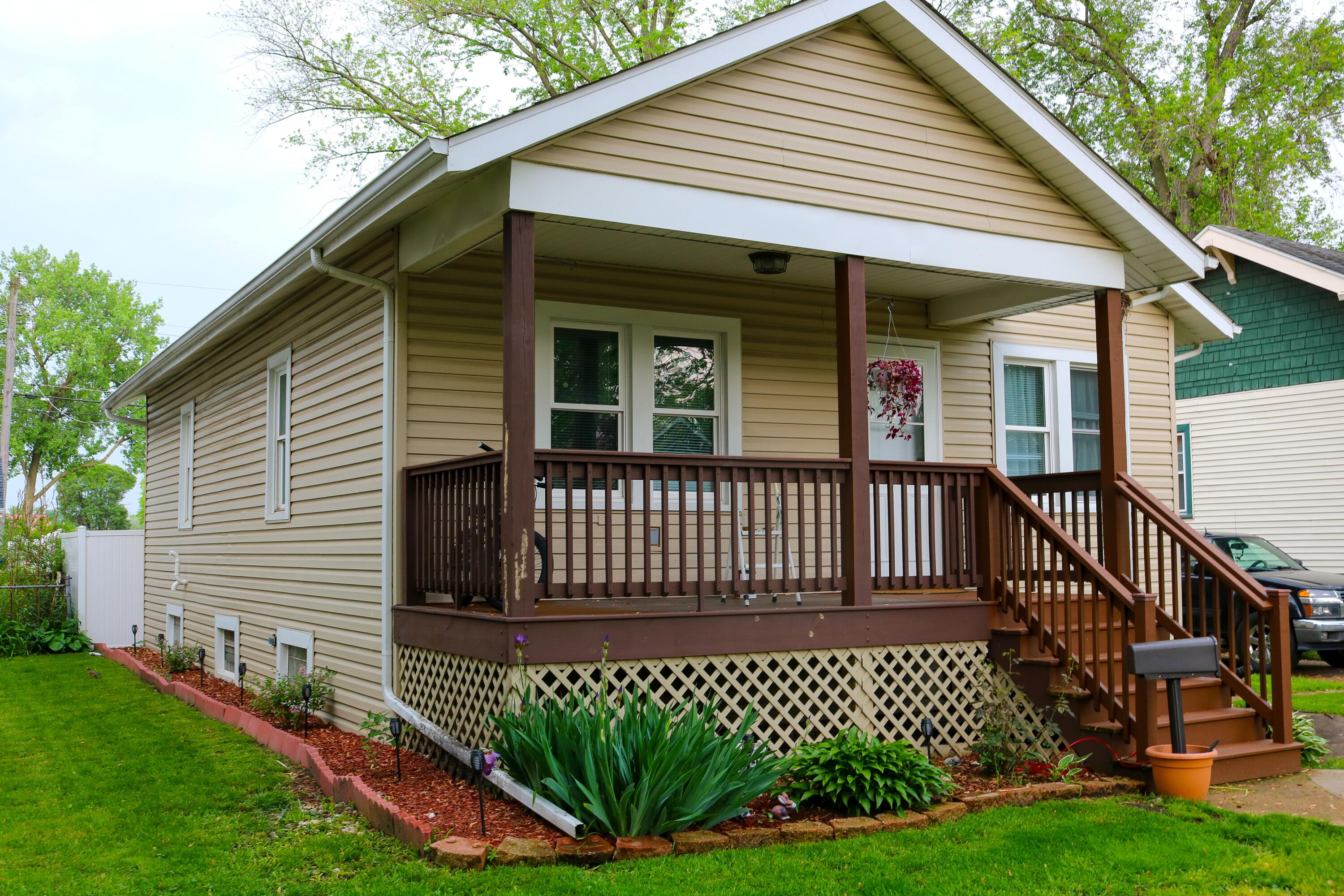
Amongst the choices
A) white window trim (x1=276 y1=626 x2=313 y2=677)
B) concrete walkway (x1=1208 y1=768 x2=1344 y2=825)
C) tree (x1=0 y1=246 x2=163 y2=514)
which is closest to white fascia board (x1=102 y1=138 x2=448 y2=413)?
white window trim (x1=276 y1=626 x2=313 y2=677)

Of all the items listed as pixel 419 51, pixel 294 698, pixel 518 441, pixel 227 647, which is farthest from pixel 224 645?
pixel 419 51

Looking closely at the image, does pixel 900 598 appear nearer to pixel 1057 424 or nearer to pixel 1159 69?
pixel 1057 424

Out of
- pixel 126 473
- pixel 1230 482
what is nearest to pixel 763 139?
pixel 1230 482

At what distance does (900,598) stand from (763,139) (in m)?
3.78

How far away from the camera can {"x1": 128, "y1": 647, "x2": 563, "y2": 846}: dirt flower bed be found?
5.88m

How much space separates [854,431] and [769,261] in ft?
4.82

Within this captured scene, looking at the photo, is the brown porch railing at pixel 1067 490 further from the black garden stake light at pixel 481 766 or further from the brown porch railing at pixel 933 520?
the black garden stake light at pixel 481 766

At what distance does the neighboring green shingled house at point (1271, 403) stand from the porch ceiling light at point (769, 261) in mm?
11835

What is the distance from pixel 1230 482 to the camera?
18.4m

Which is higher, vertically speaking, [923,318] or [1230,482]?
[923,318]

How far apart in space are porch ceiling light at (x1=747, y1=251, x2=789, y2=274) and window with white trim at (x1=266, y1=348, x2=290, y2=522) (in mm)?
5188

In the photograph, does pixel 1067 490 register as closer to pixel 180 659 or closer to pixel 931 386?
pixel 931 386

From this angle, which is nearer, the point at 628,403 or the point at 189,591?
the point at 628,403

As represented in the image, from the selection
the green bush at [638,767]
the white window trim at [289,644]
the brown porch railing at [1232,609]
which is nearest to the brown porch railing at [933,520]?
the brown porch railing at [1232,609]
